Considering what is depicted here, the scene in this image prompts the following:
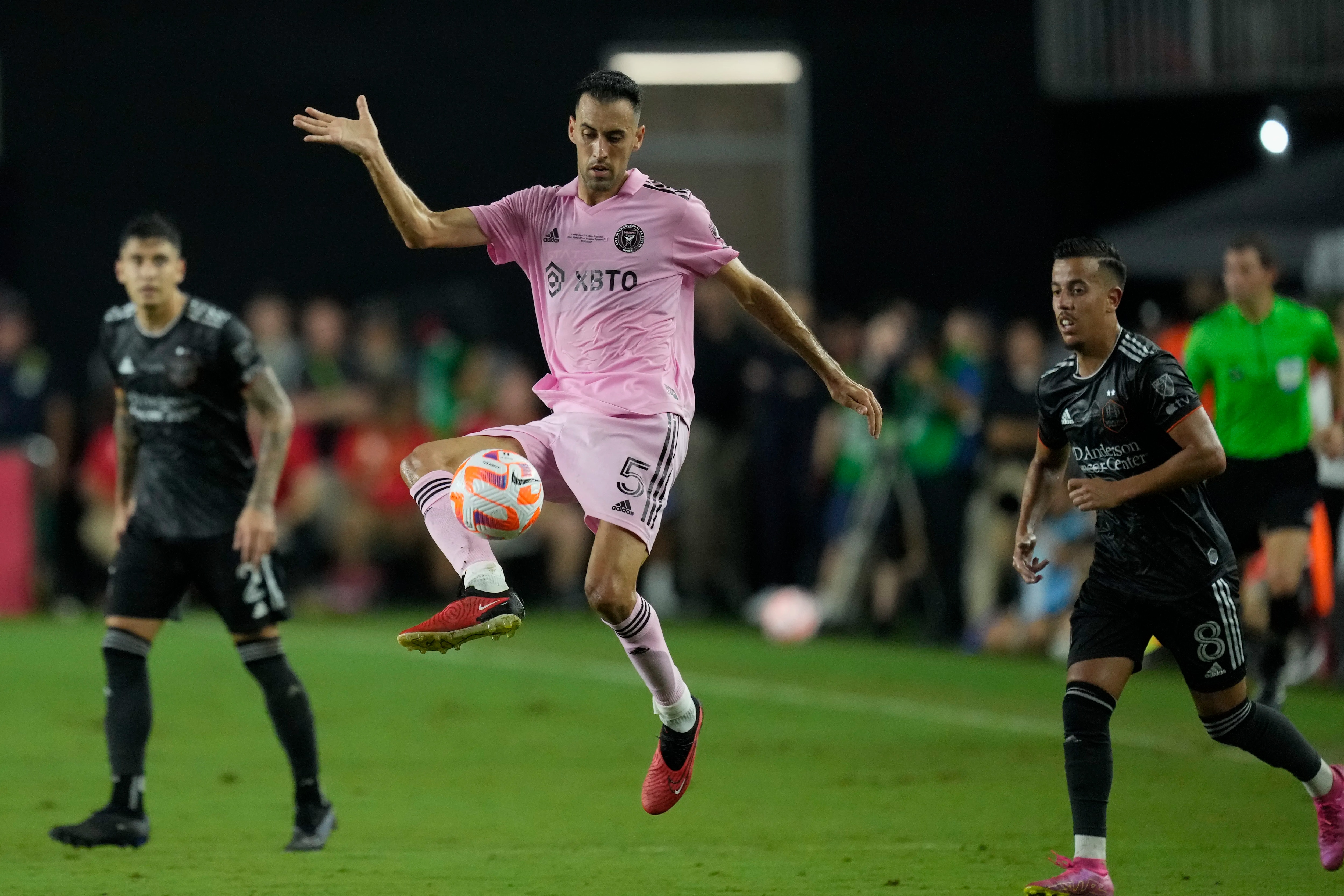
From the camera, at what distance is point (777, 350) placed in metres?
17.5

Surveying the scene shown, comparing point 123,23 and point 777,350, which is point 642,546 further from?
point 123,23

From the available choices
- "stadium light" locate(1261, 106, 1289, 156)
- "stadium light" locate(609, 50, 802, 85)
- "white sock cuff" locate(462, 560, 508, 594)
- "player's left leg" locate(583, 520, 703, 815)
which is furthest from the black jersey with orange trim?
"stadium light" locate(609, 50, 802, 85)

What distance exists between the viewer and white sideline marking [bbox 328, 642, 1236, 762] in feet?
35.8

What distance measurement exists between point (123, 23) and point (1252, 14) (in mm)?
12211

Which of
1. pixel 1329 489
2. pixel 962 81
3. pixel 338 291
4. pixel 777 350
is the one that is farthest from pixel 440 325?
pixel 1329 489

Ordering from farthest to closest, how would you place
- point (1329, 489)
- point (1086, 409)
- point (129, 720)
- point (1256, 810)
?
point (1329, 489), point (1256, 810), point (129, 720), point (1086, 409)

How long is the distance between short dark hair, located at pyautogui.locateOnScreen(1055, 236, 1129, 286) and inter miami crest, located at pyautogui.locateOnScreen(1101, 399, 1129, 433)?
1.42 ft

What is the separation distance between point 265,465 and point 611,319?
1.76 meters

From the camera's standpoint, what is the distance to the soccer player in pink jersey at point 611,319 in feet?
22.8

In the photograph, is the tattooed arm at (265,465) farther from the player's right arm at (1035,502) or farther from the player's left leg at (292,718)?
the player's right arm at (1035,502)

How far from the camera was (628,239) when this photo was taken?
7.05 metres

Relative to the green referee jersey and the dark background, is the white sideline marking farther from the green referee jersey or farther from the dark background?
the dark background

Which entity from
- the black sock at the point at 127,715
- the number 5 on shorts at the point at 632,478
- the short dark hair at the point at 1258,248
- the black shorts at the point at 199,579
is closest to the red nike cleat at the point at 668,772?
the number 5 on shorts at the point at 632,478

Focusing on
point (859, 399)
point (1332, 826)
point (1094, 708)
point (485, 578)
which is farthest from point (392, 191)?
point (1332, 826)
